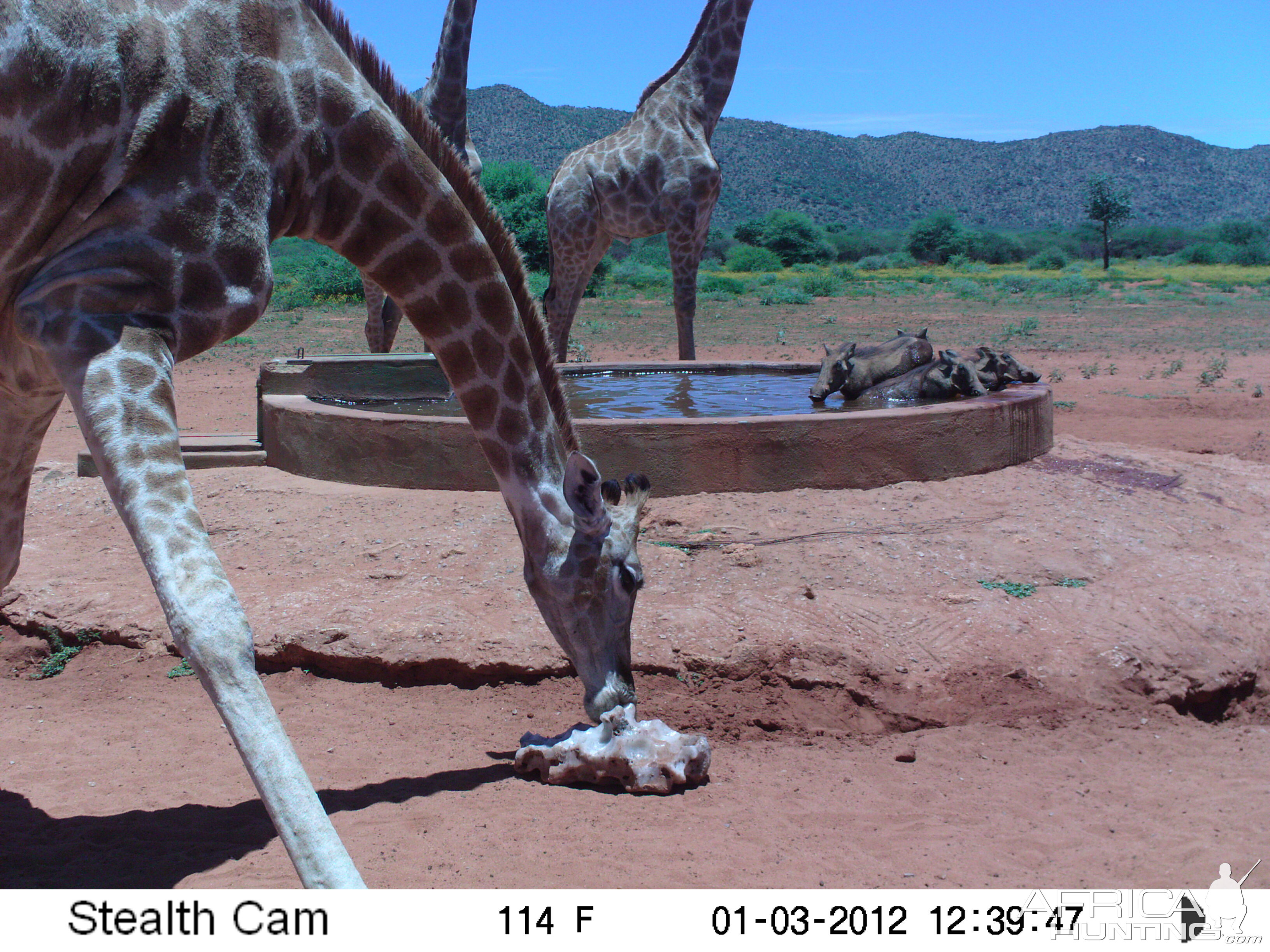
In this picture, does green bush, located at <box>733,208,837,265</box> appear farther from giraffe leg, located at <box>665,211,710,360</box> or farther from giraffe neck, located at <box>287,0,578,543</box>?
giraffe neck, located at <box>287,0,578,543</box>

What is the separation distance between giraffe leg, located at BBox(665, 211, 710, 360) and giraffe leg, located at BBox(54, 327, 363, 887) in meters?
6.82

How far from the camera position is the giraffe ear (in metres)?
3.15

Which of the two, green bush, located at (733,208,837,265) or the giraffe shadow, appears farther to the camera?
green bush, located at (733,208,837,265)

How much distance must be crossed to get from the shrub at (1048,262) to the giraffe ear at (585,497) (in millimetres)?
44202

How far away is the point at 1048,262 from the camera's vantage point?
44656 millimetres

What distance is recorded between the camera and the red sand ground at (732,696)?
304 centimetres

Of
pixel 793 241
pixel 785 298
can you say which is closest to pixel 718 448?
pixel 785 298

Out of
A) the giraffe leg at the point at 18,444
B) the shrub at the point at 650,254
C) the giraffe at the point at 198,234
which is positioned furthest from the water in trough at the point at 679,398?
the shrub at the point at 650,254

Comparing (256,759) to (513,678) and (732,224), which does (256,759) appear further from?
(732,224)

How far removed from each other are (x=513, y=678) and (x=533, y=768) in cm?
81

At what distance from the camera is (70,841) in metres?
3.14

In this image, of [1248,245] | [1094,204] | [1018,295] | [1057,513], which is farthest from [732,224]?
[1057,513]

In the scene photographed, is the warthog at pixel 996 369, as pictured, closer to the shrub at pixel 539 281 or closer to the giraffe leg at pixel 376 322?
the giraffe leg at pixel 376 322

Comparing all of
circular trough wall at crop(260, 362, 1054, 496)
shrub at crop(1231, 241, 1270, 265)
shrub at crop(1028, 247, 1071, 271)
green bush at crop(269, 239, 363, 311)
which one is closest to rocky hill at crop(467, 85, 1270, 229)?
shrub at crop(1028, 247, 1071, 271)
